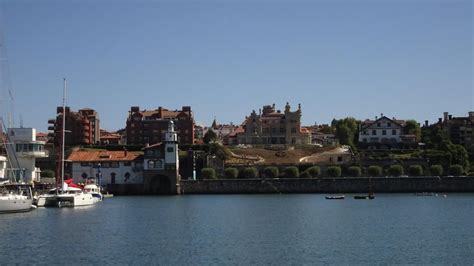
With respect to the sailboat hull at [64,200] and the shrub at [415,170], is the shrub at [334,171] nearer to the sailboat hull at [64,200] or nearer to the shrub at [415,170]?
the shrub at [415,170]

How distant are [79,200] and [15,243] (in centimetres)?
3821

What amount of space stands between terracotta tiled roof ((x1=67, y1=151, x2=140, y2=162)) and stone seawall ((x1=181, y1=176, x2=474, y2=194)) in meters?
9.59

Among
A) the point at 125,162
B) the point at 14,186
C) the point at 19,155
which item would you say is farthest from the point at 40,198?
the point at 125,162

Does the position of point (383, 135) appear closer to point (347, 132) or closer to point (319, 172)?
point (347, 132)

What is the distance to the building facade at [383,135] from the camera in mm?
143875

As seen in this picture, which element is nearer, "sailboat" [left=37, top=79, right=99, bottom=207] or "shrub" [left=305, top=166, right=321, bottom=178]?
"sailboat" [left=37, top=79, right=99, bottom=207]

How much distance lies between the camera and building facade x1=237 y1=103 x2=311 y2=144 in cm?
14850

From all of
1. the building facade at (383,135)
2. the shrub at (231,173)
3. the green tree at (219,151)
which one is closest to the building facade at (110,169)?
the shrub at (231,173)

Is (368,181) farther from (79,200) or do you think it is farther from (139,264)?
(139,264)

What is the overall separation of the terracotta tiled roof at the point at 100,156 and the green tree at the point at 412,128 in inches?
2612

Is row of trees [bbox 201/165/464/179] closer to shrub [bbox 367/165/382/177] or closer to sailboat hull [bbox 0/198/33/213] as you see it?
shrub [bbox 367/165/382/177]

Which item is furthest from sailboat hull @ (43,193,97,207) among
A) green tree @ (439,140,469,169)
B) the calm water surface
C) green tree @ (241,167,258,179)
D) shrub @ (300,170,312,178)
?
green tree @ (439,140,469,169)

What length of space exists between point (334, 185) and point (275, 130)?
38.8 metres

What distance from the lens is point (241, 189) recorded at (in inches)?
4486
